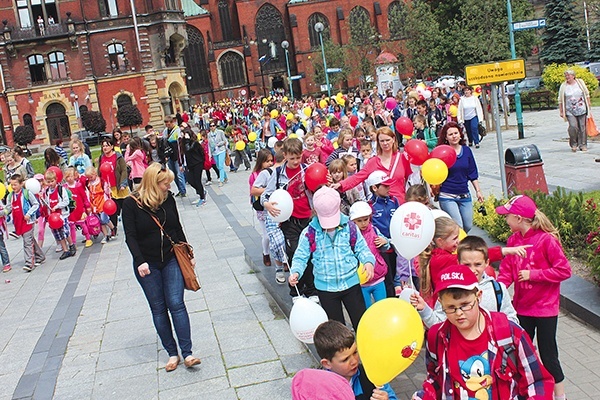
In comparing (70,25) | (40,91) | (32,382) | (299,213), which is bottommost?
(32,382)

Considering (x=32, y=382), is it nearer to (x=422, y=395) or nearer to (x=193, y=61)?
(x=422, y=395)

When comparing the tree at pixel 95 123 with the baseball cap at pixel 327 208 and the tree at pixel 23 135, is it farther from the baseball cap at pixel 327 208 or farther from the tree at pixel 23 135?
the baseball cap at pixel 327 208

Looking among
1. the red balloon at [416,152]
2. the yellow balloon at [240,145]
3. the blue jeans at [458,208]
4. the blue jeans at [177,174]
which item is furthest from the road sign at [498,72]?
the yellow balloon at [240,145]

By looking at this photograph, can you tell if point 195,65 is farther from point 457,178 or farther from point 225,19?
point 457,178

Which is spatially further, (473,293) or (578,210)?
(578,210)

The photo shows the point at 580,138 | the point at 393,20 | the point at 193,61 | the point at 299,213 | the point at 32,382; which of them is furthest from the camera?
the point at 193,61

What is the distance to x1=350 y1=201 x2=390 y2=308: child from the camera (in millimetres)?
6207

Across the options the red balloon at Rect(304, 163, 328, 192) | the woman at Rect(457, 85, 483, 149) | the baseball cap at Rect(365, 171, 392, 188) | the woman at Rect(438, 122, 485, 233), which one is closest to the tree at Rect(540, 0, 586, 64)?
the woman at Rect(457, 85, 483, 149)

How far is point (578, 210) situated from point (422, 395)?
19.2 feet

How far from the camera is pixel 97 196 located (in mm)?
14031

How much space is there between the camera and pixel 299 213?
7945 millimetres

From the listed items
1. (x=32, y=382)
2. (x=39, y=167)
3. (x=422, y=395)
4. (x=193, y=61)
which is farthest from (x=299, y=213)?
(x=193, y=61)

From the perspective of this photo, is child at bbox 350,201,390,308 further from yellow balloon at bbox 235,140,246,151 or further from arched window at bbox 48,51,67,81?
arched window at bbox 48,51,67,81

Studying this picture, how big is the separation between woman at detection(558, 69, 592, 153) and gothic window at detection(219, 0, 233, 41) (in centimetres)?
6550
